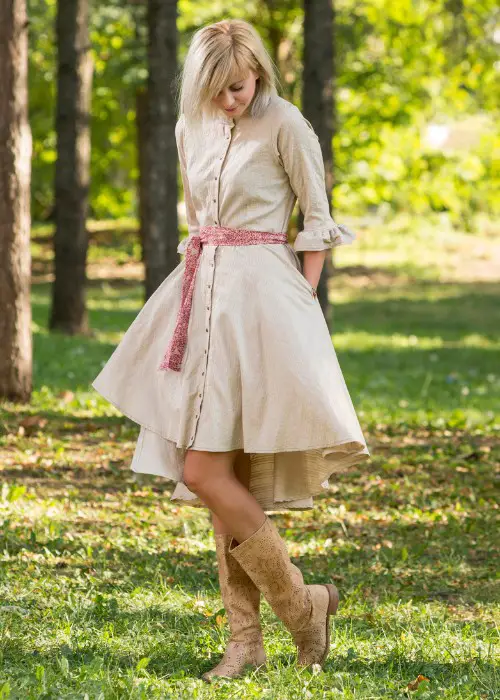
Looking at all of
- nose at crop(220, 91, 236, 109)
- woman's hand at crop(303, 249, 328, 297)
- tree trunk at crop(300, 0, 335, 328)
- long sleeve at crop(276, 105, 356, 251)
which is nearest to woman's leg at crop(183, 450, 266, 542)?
woman's hand at crop(303, 249, 328, 297)

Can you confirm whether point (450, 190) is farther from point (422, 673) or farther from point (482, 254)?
point (422, 673)

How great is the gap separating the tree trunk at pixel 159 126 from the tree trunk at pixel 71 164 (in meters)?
5.02

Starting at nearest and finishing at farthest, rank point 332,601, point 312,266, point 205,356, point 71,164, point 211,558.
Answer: point 205,356 → point 312,266 → point 332,601 → point 211,558 → point 71,164

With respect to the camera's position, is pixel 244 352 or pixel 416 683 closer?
pixel 244 352

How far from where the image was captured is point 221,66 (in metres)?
3.79

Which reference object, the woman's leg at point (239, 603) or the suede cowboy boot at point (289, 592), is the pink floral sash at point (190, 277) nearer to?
the woman's leg at point (239, 603)

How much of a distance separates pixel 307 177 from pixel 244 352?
2.02 feet

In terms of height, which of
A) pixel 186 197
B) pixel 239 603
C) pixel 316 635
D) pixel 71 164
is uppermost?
pixel 71 164

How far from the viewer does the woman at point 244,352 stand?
12.6ft

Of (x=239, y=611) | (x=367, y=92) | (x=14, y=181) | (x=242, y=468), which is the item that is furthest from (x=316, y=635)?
(x=367, y=92)

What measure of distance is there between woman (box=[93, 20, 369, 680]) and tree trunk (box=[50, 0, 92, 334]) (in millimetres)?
10479

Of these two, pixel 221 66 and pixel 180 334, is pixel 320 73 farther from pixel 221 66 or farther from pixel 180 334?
pixel 180 334

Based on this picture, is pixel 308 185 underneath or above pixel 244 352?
above

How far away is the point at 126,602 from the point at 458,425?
5034mm
